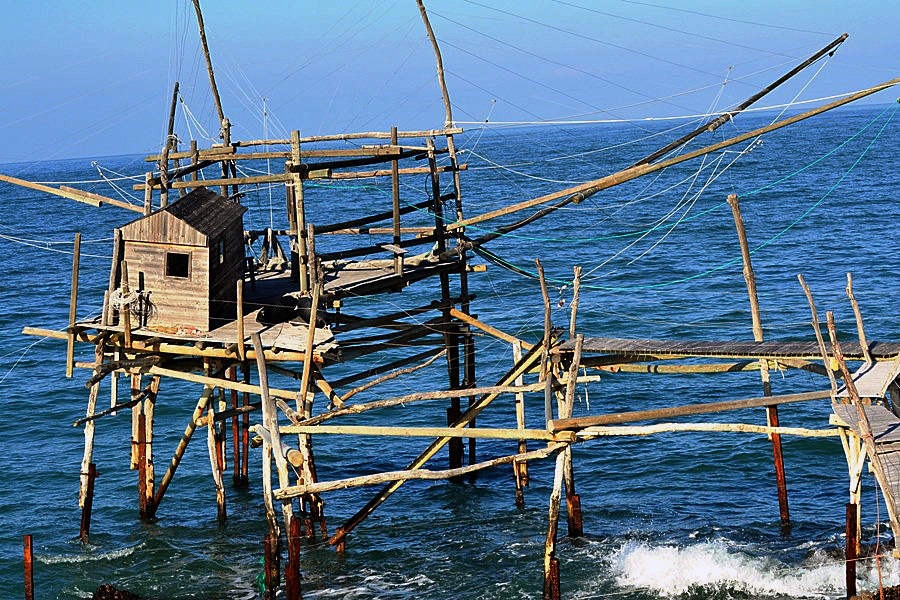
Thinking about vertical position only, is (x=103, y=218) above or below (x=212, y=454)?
above

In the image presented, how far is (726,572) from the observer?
18.2m

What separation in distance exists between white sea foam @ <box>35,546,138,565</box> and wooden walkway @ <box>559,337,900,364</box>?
8832 millimetres

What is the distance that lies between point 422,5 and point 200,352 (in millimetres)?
9866

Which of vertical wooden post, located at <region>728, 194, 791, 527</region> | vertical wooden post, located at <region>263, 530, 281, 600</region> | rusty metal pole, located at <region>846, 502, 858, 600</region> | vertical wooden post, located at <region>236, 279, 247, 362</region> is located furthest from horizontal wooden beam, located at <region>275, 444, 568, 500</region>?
vertical wooden post, located at <region>728, 194, 791, 527</region>

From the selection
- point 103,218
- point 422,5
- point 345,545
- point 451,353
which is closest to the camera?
point 345,545

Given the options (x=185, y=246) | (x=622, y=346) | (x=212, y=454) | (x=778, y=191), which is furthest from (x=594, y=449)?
(x=778, y=191)

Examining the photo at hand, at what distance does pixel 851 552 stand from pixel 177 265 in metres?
11.4

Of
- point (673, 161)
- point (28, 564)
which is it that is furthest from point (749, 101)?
point (28, 564)

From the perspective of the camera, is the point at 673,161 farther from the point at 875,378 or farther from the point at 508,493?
the point at 508,493

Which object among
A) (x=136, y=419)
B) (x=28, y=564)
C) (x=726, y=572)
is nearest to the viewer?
(x=28, y=564)

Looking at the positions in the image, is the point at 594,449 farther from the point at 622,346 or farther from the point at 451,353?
the point at 622,346

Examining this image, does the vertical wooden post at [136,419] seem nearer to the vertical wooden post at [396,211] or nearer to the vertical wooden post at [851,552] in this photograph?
the vertical wooden post at [396,211]

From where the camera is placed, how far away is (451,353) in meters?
22.8

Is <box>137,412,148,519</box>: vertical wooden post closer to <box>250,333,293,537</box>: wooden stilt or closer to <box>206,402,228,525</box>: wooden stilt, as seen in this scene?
<box>206,402,228,525</box>: wooden stilt
